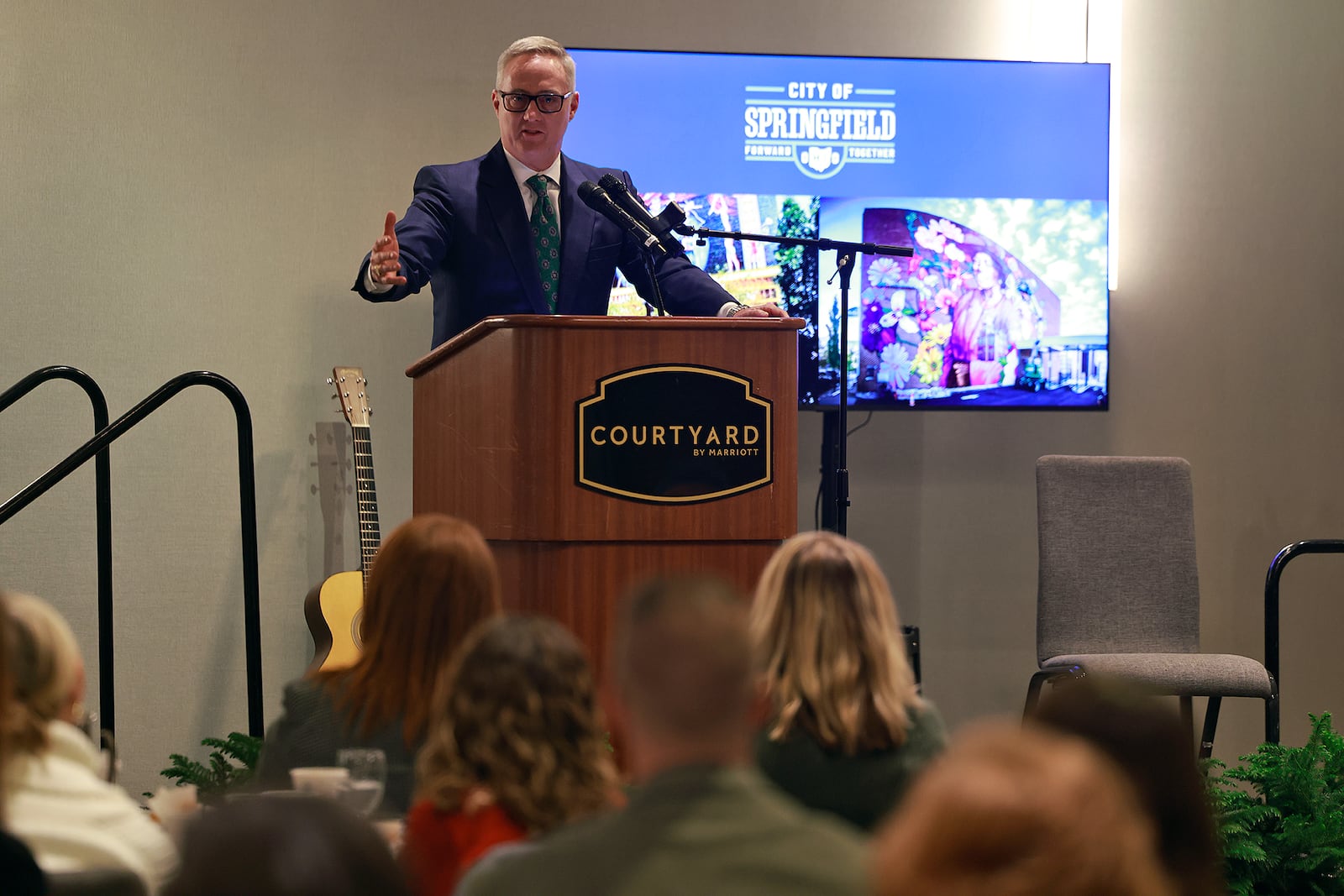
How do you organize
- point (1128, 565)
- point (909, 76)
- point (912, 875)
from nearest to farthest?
point (912, 875)
point (1128, 565)
point (909, 76)

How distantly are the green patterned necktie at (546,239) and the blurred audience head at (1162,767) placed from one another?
241 cm

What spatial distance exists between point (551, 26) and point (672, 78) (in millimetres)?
560

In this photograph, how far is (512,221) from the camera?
366cm

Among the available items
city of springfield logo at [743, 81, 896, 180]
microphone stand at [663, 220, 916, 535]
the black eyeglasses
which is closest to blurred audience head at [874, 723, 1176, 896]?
microphone stand at [663, 220, 916, 535]

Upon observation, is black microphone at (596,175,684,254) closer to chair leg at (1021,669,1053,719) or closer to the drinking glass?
the drinking glass

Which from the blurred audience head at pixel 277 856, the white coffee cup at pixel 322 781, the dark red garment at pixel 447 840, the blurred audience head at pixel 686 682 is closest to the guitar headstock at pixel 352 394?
the white coffee cup at pixel 322 781

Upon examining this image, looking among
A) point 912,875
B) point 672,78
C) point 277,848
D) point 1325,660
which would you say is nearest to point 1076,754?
point 912,875

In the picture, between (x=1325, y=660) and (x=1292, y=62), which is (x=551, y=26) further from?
(x=1325, y=660)

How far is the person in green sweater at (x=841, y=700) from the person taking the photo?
190 centimetres

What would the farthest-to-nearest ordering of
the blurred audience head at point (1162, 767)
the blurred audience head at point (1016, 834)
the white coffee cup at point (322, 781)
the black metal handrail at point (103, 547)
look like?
the black metal handrail at point (103, 547)
the white coffee cup at point (322, 781)
the blurred audience head at point (1162, 767)
the blurred audience head at point (1016, 834)

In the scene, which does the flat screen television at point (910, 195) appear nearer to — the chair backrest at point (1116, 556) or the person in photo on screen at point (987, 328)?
the person in photo on screen at point (987, 328)

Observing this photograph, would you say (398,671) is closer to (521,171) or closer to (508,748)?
(508,748)

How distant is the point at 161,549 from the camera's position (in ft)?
16.2

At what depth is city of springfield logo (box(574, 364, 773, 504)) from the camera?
110 inches
